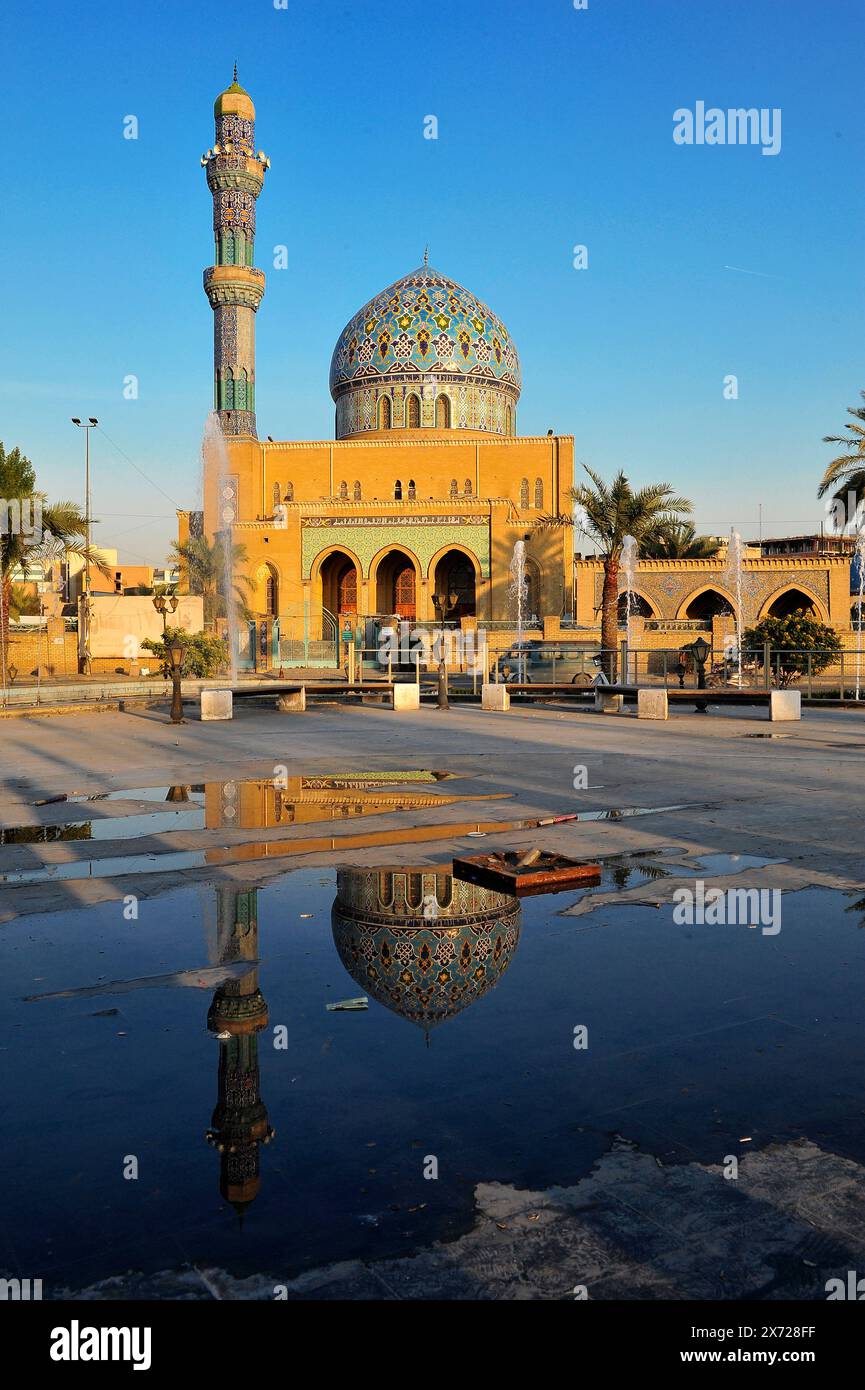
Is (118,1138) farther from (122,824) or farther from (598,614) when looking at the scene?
(598,614)

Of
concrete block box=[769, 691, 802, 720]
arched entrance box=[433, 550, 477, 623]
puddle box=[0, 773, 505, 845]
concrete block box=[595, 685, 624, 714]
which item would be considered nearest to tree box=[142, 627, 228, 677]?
concrete block box=[595, 685, 624, 714]

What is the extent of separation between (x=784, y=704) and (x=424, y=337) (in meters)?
35.1

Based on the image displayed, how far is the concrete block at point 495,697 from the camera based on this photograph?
18.5 m

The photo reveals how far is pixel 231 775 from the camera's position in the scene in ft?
32.8

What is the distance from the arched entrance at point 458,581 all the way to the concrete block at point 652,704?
101 ft

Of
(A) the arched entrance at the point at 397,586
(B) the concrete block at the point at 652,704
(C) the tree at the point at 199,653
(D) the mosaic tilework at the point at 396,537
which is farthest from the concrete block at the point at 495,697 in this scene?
(A) the arched entrance at the point at 397,586

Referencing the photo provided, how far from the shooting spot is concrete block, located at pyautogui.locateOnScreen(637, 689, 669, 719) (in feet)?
53.7

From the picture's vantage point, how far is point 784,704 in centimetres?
1599

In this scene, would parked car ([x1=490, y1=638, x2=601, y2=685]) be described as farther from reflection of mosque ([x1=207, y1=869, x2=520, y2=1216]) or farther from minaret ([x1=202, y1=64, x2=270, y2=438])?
reflection of mosque ([x1=207, y1=869, x2=520, y2=1216])

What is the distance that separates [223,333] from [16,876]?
41449 mm

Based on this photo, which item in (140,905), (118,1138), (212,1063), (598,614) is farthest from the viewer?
(598,614)

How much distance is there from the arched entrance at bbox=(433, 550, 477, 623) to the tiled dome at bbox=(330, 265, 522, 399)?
8123mm

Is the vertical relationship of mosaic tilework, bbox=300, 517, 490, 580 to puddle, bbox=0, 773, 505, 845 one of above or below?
above
